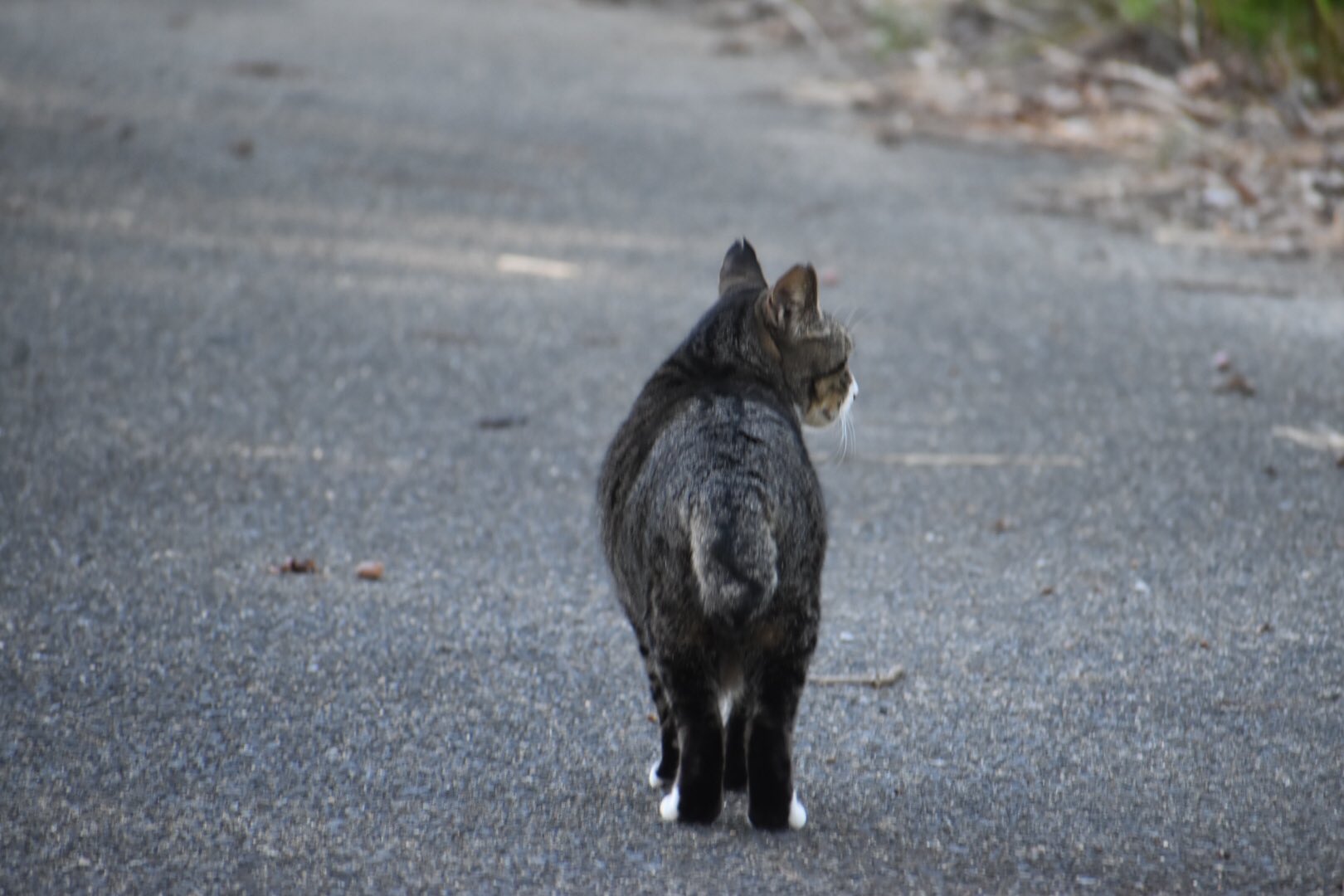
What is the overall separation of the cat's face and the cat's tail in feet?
2.22

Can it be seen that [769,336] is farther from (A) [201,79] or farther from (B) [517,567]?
(A) [201,79]

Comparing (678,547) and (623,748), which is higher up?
(678,547)

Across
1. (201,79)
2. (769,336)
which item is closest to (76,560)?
(769,336)

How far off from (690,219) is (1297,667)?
542 cm

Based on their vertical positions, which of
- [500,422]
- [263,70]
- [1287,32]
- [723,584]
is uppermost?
[1287,32]

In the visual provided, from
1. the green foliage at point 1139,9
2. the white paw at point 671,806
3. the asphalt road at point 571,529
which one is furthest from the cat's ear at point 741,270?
the green foliage at point 1139,9

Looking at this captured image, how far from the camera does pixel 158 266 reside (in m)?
7.48

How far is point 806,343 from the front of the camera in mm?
3598

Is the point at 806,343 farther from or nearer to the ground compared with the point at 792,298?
nearer to the ground

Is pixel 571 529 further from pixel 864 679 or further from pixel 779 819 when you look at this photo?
pixel 779 819

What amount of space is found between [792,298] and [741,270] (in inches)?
18.4

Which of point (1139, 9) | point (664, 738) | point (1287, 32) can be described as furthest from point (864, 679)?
point (1139, 9)

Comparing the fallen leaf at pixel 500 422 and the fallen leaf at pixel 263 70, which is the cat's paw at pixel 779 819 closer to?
the fallen leaf at pixel 500 422

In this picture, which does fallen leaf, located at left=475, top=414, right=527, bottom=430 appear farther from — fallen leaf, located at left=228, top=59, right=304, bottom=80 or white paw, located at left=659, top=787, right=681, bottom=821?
fallen leaf, located at left=228, top=59, right=304, bottom=80
